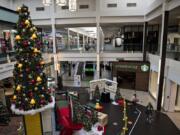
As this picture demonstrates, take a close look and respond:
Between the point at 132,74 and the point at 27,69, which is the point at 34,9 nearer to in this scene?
the point at 132,74

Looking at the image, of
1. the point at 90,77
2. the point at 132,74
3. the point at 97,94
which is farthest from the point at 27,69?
the point at 90,77

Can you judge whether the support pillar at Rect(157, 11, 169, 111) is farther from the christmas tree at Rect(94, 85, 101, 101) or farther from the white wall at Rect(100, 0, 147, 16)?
the white wall at Rect(100, 0, 147, 16)

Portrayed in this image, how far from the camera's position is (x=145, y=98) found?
14.2m

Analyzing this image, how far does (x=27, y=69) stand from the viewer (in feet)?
19.5

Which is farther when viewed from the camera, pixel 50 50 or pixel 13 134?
pixel 50 50

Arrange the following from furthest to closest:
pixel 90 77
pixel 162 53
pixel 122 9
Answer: pixel 90 77, pixel 122 9, pixel 162 53

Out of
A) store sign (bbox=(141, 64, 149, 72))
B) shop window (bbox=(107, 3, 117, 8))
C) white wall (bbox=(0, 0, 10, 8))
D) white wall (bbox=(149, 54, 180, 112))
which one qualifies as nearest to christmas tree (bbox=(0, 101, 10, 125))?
white wall (bbox=(149, 54, 180, 112))

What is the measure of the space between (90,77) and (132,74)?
703 centimetres

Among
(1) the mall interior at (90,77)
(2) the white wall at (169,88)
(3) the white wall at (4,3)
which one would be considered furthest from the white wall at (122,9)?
(3) the white wall at (4,3)

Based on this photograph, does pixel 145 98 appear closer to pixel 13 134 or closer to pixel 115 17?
pixel 115 17

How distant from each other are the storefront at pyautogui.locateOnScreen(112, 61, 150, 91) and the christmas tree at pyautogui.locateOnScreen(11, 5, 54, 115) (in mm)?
10961

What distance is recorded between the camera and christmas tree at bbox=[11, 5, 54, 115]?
5836 mm

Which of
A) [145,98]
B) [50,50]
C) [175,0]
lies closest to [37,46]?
[175,0]

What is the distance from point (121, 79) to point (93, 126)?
10.6 metres
